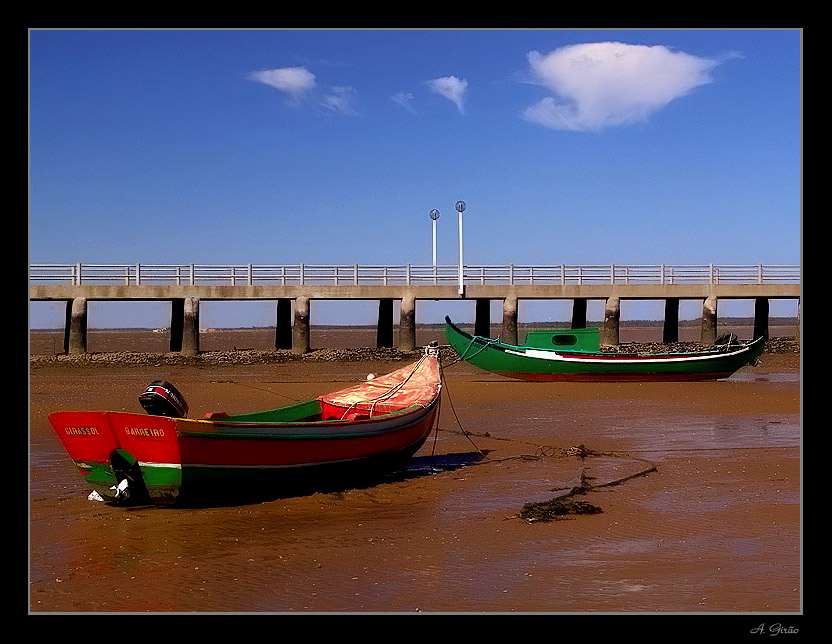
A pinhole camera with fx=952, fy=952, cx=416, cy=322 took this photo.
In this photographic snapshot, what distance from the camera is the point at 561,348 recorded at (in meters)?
26.8

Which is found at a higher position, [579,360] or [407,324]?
[407,324]

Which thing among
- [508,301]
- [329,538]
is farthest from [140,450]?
[508,301]

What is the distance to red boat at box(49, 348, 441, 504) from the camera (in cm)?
1002

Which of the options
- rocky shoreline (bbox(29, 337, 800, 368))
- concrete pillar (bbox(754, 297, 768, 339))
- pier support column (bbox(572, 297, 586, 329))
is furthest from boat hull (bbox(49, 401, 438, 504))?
concrete pillar (bbox(754, 297, 768, 339))

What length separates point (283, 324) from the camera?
3675 centimetres

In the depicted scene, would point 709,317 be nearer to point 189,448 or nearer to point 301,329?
point 301,329

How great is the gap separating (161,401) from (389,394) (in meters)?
4.52

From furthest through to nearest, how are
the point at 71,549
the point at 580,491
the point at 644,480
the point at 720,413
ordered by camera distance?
the point at 720,413, the point at 644,480, the point at 580,491, the point at 71,549

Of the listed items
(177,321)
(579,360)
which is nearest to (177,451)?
(579,360)

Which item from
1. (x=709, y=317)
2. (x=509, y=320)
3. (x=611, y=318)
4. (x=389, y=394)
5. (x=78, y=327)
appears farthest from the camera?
(x=709, y=317)

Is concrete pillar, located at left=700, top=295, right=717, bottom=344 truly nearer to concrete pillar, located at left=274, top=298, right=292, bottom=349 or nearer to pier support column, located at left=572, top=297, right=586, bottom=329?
pier support column, located at left=572, top=297, right=586, bottom=329

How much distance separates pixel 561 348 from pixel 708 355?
13.8ft

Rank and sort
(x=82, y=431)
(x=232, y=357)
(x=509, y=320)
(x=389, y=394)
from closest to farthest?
(x=82, y=431)
(x=389, y=394)
(x=232, y=357)
(x=509, y=320)
